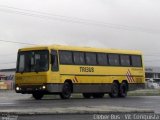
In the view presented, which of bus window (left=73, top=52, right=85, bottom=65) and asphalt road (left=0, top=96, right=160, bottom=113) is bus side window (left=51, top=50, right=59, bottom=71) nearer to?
bus window (left=73, top=52, right=85, bottom=65)

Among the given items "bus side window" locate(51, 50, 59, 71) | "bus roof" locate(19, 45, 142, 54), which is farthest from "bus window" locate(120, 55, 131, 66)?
"bus side window" locate(51, 50, 59, 71)

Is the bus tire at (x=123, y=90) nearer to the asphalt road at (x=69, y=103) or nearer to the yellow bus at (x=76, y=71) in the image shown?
the yellow bus at (x=76, y=71)

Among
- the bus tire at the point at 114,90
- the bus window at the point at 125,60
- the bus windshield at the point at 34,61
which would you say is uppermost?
the bus window at the point at 125,60

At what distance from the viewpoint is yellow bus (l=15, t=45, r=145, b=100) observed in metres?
31.5

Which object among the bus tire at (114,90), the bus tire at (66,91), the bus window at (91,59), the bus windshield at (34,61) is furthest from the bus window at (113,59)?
the bus windshield at (34,61)

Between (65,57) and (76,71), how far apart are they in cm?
120

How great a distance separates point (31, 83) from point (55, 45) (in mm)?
2690

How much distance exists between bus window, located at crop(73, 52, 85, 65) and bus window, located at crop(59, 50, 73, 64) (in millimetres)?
385

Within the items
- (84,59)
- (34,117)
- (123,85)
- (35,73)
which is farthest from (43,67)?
(34,117)

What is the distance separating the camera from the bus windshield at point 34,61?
31547mm

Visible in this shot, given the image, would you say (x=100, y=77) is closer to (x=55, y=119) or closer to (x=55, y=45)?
(x=55, y=45)

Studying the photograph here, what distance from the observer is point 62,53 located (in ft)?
107

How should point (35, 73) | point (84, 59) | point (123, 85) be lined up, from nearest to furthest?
point (35, 73), point (84, 59), point (123, 85)

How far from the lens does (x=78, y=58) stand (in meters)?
34.1
